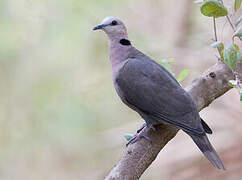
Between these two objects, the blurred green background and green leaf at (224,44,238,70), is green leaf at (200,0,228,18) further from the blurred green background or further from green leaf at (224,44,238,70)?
the blurred green background

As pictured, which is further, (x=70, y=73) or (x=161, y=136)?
(x=70, y=73)

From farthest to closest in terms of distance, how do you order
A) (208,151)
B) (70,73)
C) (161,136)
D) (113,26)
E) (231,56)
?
1. (70,73)
2. (113,26)
3. (161,136)
4. (208,151)
5. (231,56)

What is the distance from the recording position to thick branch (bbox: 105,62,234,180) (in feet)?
7.70

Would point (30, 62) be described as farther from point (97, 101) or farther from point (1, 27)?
point (97, 101)

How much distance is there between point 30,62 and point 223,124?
229 cm

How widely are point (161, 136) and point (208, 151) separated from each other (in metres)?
0.31

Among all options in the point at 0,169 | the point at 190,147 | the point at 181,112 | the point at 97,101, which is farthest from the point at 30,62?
the point at 181,112

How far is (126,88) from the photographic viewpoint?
3078 mm

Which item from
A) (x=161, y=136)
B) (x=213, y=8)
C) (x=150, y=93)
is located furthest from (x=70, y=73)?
(x=213, y=8)

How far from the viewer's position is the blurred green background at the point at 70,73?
5090 mm

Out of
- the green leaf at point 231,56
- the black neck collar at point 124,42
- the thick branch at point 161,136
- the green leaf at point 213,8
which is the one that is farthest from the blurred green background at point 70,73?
the green leaf at point 231,56

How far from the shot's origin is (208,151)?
104 inches

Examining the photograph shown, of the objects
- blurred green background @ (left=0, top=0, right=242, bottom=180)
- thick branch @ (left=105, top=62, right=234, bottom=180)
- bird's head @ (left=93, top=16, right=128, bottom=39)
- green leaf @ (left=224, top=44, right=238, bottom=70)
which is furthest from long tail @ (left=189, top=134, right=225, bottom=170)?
blurred green background @ (left=0, top=0, right=242, bottom=180)

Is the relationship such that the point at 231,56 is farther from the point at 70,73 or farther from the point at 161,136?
the point at 70,73
